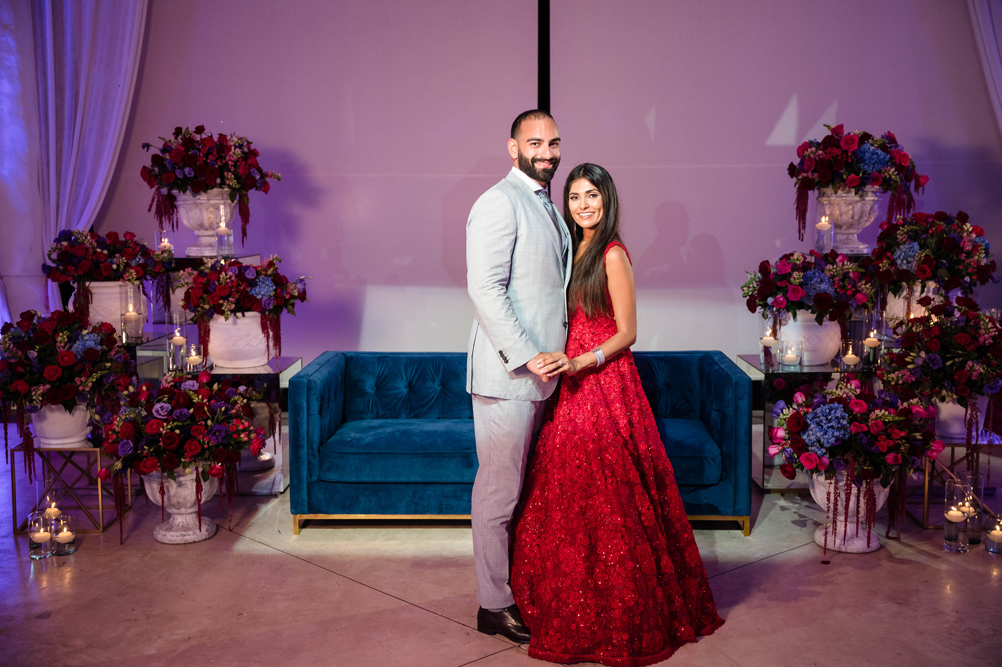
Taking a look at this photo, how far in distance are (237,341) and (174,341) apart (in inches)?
12.6

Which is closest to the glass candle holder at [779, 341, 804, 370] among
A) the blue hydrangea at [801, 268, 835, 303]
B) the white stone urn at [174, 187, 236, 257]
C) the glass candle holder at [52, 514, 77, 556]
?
the blue hydrangea at [801, 268, 835, 303]

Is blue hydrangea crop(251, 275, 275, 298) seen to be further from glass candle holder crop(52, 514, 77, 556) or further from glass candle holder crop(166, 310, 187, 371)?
glass candle holder crop(52, 514, 77, 556)

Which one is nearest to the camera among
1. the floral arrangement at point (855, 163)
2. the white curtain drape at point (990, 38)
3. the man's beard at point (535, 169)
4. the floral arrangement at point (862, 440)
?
the man's beard at point (535, 169)

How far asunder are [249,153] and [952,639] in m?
3.91

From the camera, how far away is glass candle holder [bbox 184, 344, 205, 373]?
14.4 feet

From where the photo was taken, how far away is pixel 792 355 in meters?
4.37

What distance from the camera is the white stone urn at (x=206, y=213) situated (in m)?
4.55

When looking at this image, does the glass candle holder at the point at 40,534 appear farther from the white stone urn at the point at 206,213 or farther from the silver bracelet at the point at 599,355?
the silver bracelet at the point at 599,355

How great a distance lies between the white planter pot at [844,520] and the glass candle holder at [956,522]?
266mm

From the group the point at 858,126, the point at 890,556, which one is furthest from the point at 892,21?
the point at 890,556

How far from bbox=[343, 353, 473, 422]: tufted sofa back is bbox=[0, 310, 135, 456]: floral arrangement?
3.75 feet

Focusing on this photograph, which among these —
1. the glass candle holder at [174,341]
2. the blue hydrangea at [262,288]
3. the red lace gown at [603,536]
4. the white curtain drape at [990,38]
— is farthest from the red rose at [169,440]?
the white curtain drape at [990,38]

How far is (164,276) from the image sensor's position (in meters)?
4.62

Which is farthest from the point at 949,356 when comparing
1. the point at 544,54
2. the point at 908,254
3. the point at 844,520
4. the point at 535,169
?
the point at 544,54
